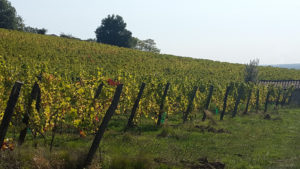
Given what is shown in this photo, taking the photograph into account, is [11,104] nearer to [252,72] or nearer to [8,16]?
[252,72]

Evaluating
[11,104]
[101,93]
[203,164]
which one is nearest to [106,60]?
[101,93]

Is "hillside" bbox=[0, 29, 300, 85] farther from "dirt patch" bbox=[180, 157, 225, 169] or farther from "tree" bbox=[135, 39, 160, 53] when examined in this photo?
"tree" bbox=[135, 39, 160, 53]

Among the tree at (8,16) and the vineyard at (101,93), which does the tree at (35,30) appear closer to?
the tree at (8,16)

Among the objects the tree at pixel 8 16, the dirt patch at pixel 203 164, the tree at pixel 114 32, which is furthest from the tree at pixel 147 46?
the dirt patch at pixel 203 164

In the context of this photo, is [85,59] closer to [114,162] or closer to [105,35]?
[114,162]

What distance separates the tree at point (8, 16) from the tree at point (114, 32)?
25893mm

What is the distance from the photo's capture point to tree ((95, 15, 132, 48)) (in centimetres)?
8644

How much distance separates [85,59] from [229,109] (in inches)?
916

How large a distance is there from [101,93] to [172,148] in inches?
141

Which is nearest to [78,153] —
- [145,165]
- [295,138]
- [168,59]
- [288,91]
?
[145,165]

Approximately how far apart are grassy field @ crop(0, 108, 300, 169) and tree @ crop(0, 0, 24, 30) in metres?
54.7

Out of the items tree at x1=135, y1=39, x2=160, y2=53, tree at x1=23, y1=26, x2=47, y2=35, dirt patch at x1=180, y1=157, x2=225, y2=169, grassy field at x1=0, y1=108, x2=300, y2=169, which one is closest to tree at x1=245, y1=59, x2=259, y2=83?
grassy field at x1=0, y1=108, x2=300, y2=169

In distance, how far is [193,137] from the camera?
1392 centimetres

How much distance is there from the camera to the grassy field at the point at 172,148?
7.78m
